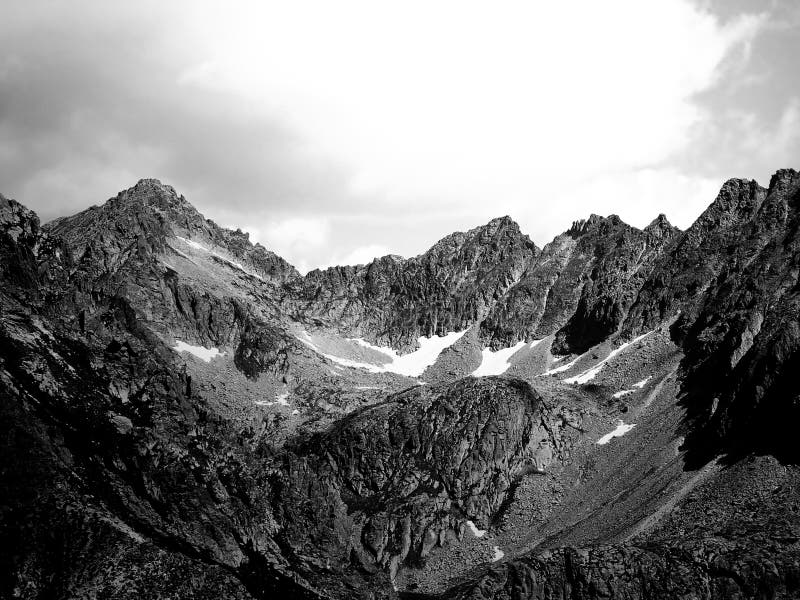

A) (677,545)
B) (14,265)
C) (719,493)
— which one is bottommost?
(677,545)

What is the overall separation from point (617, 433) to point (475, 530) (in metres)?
34.7

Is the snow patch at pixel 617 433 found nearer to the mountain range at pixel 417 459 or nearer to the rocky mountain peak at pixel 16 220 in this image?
the mountain range at pixel 417 459

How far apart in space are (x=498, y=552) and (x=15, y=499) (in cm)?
8330

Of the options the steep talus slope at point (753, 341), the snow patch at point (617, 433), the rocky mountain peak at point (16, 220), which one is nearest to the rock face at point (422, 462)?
the snow patch at point (617, 433)

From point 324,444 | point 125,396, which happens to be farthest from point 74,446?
point 324,444

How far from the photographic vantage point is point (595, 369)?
184m

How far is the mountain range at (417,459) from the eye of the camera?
72250 mm

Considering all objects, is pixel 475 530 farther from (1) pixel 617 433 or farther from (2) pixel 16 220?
(2) pixel 16 220

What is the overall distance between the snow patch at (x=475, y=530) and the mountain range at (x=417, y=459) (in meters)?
0.44

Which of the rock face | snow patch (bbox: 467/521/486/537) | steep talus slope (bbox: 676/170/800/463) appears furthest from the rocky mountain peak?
steep talus slope (bbox: 676/170/800/463)

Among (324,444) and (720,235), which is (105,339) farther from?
(720,235)

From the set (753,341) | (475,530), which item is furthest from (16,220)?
(753,341)

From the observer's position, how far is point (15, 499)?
6638 centimetres

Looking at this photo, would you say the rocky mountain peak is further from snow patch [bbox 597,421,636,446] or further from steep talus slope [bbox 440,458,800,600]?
snow patch [bbox 597,421,636,446]
